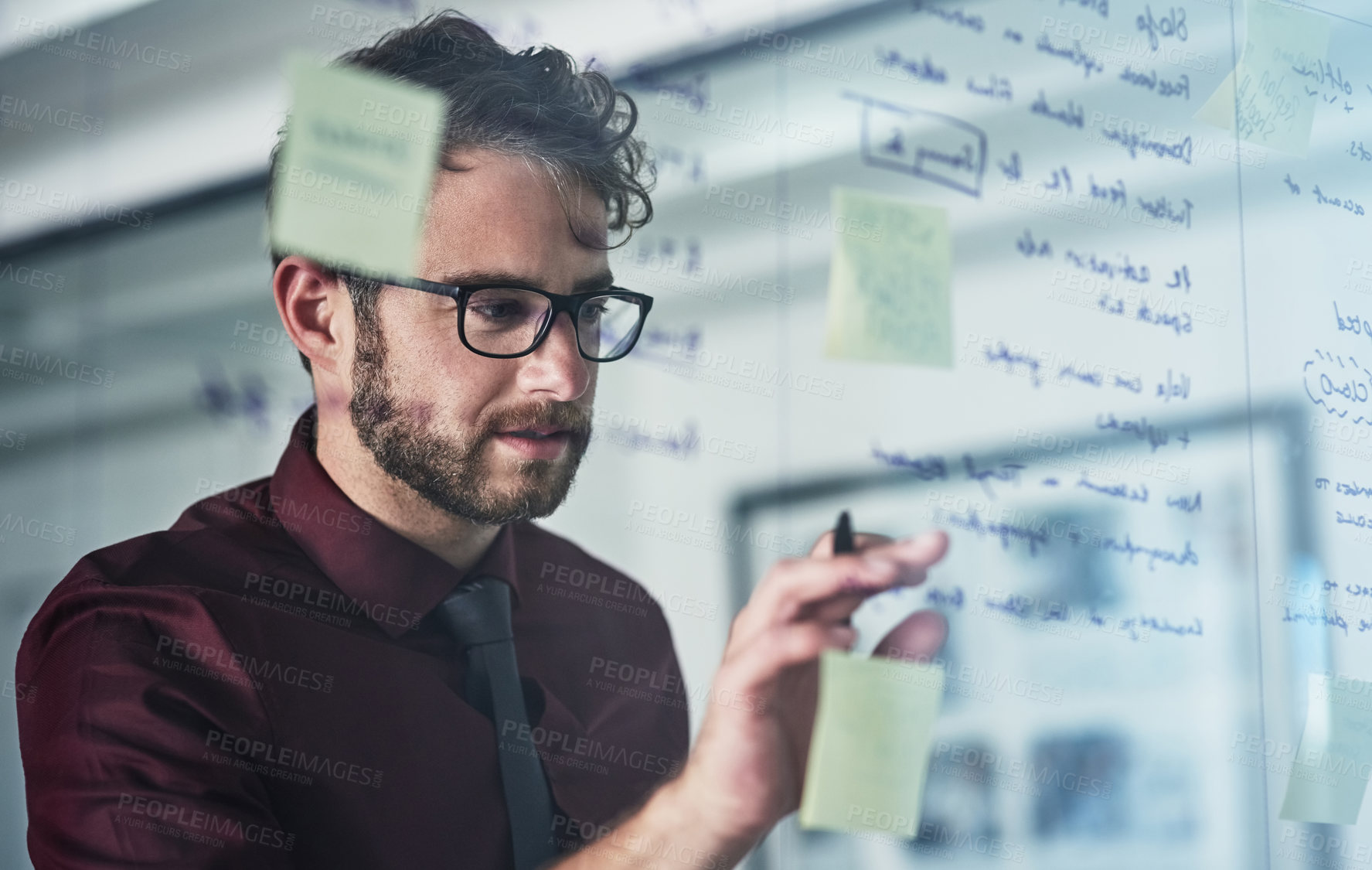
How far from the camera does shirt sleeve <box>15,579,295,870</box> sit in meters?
0.57

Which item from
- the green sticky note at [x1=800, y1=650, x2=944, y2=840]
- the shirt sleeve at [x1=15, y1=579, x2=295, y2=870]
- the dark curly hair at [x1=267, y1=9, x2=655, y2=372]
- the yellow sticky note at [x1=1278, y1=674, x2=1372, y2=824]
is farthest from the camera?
the yellow sticky note at [x1=1278, y1=674, x2=1372, y2=824]

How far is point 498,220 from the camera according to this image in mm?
665

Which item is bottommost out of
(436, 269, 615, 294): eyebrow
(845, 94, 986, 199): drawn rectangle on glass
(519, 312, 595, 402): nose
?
(519, 312, 595, 402): nose

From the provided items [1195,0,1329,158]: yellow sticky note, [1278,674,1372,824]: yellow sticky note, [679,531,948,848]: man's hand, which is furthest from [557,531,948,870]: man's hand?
[1195,0,1329,158]: yellow sticky note

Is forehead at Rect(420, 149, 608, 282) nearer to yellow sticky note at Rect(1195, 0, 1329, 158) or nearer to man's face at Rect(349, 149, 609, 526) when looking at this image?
man's face at Rect(349, 149, 609, 526)

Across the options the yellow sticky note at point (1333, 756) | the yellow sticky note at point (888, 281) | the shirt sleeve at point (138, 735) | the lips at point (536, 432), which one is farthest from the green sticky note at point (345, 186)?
the yellow sticky note at point (1333, 756)

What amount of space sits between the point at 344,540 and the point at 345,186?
0.70 ft

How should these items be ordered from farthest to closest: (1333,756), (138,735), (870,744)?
(1333,756) < (870,744) < (138,735)

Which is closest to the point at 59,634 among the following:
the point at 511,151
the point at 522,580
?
the point at 522,580

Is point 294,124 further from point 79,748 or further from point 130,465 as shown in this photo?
point 79,748

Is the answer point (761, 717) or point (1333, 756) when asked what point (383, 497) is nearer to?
point (761, 717)

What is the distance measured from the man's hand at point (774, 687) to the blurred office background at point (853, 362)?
3 centimetres

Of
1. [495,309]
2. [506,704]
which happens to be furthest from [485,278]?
[506,704]

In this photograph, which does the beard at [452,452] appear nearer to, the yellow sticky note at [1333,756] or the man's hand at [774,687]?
the man's hand at [774,687]
